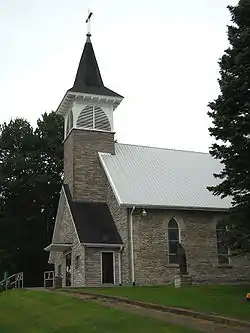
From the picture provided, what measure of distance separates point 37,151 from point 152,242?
75.5 ft

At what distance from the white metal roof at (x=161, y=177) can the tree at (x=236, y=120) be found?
31.2 ft

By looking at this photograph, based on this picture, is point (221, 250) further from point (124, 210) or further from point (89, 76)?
point (89, 76)

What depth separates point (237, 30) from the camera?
58.6 ft

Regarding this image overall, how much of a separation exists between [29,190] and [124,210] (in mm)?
20292

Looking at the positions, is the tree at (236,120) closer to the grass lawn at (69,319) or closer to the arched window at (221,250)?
the grass lawn at (69,319)

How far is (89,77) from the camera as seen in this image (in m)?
34.7

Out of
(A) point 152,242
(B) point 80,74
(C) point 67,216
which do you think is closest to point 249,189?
(A) point 152,242

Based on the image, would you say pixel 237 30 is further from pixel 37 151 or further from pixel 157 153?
pixel 37 151

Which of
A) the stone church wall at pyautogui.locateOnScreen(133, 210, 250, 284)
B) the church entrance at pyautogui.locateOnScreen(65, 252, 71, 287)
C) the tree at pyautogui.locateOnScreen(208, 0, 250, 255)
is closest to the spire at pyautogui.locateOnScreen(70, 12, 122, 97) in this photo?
the stone church wall at pyautogui.locateOnScreen(133, 210, 250, 284)

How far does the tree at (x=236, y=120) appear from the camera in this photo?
16.8 m

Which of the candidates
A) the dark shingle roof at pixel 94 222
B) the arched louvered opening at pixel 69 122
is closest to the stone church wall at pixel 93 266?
the dark shingle roof at pixel 94 222

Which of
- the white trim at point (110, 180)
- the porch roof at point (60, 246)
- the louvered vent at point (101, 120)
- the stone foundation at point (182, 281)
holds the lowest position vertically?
the stone foundation at point (182, 281)

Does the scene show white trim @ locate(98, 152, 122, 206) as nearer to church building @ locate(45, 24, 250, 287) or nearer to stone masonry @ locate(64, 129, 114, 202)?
church building @ locate(45, 24, 250, 287)

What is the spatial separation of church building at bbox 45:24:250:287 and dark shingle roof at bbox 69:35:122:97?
3.5 inches
